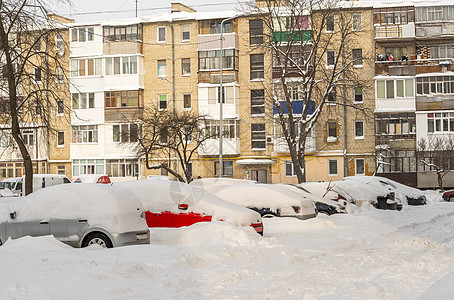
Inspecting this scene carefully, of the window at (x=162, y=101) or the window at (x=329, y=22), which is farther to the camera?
the window at (x=162, y=101)

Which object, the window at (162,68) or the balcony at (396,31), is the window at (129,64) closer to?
the window at (162,68)

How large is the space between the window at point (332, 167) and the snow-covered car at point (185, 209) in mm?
40106

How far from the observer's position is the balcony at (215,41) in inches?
2274

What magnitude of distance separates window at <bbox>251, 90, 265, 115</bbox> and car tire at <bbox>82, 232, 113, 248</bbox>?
44972 mm

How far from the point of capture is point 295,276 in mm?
10930

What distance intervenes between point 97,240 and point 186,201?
143 inches

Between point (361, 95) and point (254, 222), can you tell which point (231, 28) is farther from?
point (254, 222)

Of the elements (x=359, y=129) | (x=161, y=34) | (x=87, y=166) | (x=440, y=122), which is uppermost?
(x=161, y=34)

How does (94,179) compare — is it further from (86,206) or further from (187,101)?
(86,206)

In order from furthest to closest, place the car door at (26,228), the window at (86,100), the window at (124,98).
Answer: the window at (86,100) → the window at (124,98) → the car door at (26,228)

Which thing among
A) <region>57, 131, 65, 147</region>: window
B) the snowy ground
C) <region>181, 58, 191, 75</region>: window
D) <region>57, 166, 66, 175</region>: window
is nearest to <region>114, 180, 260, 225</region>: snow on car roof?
the snowy ground

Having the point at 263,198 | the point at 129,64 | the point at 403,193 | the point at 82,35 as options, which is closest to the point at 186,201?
the point at 263,198

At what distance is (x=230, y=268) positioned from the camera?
11.8 metres

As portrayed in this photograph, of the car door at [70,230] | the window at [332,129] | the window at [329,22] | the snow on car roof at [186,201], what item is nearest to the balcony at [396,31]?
the window at [329,22]
